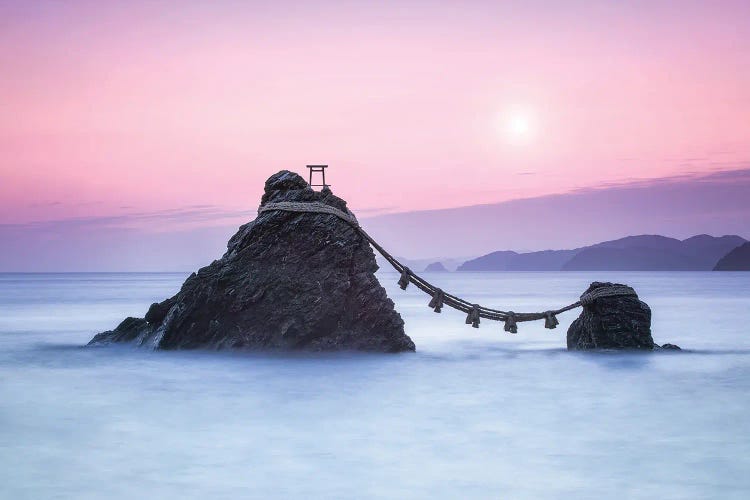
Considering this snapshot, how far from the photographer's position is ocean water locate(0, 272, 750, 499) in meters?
8.80

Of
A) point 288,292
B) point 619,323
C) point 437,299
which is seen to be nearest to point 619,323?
point 619,323

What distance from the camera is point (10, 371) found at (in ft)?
56.1

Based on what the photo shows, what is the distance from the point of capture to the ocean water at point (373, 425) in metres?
8.80

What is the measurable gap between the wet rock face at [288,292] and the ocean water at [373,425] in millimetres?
460

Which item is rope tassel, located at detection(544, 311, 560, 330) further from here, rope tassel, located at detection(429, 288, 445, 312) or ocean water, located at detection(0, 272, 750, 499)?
rope tassel, located at detection(429, 288, 445, 312)

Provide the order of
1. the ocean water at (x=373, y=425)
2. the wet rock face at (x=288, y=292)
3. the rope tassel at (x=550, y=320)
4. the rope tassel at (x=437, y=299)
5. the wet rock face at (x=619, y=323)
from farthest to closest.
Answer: the rope tassel at (x=550, y=320) → the wet rock face at (x=619, y=323) → the rope tassel at (x=437, y=299) → the wet rock face at (x=288, y=292) → the ocean water at (x=373, y=425)

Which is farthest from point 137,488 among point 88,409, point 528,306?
point 528,306

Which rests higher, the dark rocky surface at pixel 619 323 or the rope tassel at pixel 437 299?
the rope tassel at pixel 437 299


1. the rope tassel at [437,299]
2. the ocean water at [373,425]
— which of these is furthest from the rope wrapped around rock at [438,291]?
the ocean water at [373,425]

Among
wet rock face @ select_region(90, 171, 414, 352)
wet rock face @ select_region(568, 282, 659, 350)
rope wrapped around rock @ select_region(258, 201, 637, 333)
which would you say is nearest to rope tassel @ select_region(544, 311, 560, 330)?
rope wrapped around rock @ select_region(258, 201, 637, 333)

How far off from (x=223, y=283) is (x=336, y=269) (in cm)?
226

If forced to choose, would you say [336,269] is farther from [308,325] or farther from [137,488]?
[137,488]

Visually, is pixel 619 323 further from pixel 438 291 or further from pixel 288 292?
pixel 288 292

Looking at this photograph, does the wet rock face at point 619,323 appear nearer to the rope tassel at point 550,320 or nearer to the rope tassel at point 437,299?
the rope tassel at point 550,320
